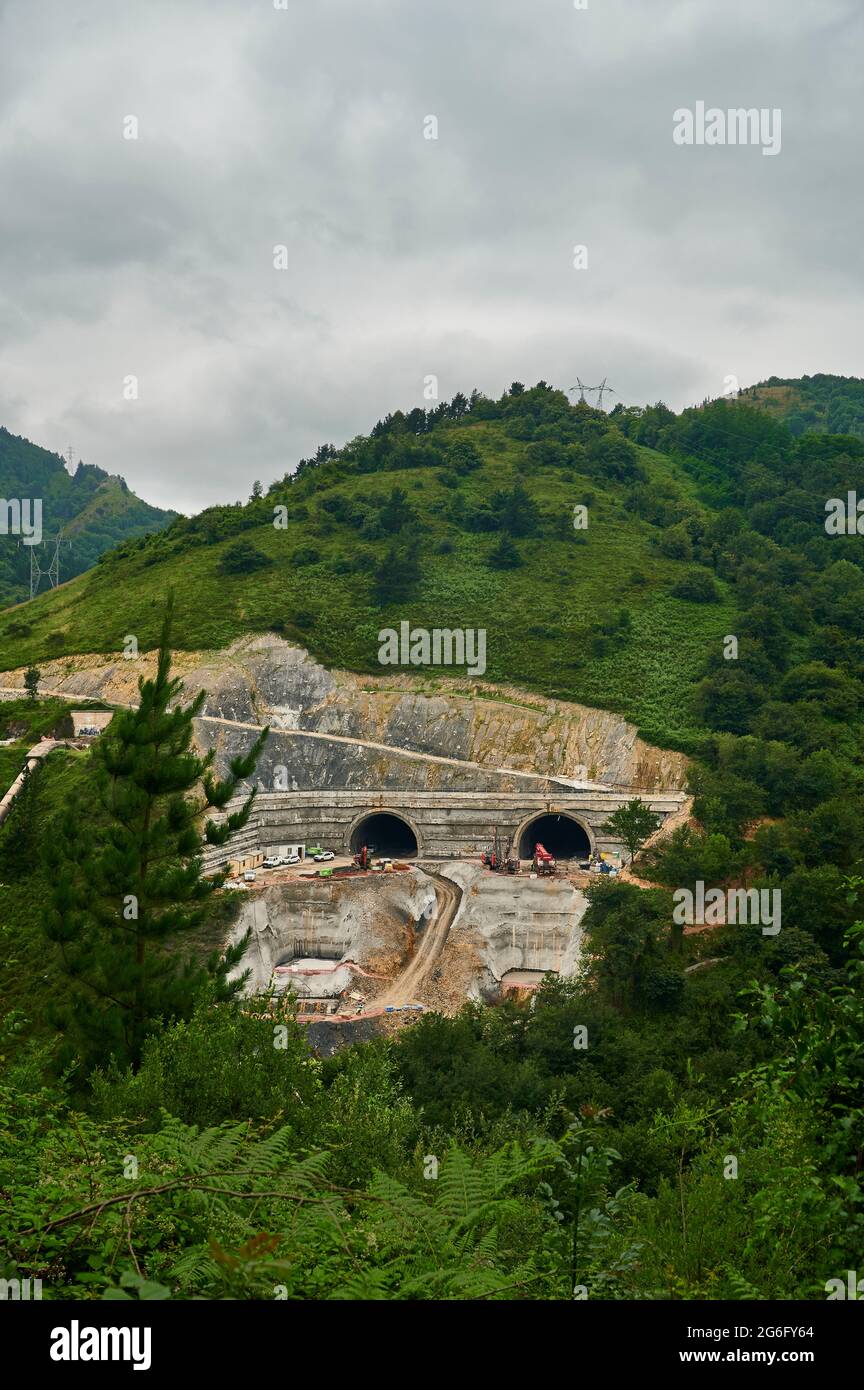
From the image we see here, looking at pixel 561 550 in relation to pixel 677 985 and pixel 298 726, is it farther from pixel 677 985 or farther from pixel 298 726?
pixel 677 985

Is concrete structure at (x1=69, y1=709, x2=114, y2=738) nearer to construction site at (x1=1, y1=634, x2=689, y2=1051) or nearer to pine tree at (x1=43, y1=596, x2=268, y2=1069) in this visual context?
construction site at (x1=1, y1=634, x2=689, y2=1051)

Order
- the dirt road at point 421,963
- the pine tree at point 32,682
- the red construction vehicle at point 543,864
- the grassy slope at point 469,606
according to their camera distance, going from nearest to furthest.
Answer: the dirt road at point 421,963 < the red construction vehicle at point 543,864 < the pine tree at point 32,682 < the grassy slope at point 469,606

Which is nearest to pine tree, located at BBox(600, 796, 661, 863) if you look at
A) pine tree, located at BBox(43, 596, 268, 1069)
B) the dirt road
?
the dirt road

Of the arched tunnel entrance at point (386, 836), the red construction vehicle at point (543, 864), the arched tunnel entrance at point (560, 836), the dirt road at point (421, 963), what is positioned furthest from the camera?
the arched tunnel entrance at point (560, 836)

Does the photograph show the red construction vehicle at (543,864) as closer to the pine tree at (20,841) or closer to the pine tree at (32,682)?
the pine tree at (20,841)

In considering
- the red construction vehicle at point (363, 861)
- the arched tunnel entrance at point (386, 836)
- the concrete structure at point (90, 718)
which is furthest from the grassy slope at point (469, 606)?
the red construction vehicle at point (363, 861)

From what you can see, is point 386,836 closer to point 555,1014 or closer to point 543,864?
point 543,864
